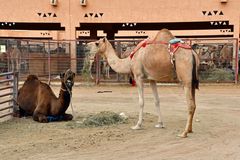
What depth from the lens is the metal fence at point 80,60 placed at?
22672 millimetres

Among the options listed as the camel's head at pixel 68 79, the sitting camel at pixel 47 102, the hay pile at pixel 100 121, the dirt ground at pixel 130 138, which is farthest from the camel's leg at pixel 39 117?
the camel's head at pixel 68 79

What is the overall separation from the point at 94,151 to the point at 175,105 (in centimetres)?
724

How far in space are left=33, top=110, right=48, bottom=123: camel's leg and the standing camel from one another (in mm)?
1961

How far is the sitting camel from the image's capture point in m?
11.0

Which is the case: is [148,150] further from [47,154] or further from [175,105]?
[175,105]

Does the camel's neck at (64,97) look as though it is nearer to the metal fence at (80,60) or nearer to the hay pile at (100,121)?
the hay pile at (100,121)

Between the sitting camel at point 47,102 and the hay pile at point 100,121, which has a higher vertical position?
the sitting camel at point 47,102

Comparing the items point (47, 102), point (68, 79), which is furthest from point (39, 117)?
point (68, 79)

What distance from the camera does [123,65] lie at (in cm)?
1087

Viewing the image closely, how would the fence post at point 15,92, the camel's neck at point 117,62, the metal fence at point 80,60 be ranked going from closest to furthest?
1. the camel's neck at point 117,62
2. the fence post at point 15,92
3. the metal fence at point 80,60

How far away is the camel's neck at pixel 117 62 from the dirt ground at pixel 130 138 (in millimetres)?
1237

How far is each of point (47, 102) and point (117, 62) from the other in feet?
6.13

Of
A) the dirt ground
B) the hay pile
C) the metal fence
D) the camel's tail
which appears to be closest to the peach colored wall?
the metal fence

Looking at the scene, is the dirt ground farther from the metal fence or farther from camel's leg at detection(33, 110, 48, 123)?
the metal fence
